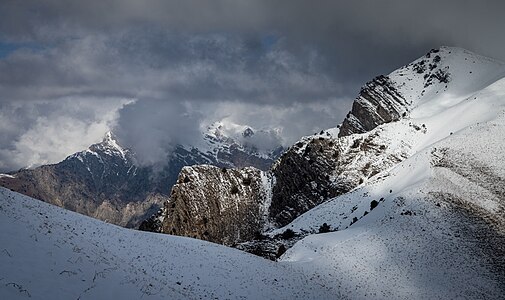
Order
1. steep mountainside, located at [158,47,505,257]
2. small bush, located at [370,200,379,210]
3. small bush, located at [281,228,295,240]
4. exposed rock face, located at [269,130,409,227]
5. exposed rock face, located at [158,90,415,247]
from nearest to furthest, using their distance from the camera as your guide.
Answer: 1. small bush, located at [370,200,379,210]
2. small bush, located at [281,228,295,240]
3. steep mountainside, located at [158,47,505,257]
4. exposed rock face, located at [269,130,409,227]
5. exposed rock face, located at [158,90,415,247]

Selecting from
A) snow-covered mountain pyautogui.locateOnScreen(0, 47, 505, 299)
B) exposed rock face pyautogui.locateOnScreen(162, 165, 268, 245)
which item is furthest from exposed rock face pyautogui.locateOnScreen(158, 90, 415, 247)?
snow-covered mountain pyautogui.locateOnScreen(0, 47, 505, 299)

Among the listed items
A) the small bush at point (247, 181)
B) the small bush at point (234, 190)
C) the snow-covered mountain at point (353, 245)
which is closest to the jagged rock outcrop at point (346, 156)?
the snow-covered mountain at point (353, 245)

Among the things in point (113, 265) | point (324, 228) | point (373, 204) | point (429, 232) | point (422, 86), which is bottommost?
point (113, 265)

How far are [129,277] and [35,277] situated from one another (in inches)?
253

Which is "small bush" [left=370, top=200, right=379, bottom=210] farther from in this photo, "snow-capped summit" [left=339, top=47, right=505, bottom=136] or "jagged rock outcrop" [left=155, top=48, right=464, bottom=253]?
"snow-capped summit" [left=339, top=47, right=505, bottom=136]

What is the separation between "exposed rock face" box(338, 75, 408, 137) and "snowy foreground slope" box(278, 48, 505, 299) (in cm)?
6722

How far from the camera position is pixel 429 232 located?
147 feet

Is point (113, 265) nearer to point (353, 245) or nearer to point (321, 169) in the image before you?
point (353, 245)

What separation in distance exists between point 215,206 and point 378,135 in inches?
2278

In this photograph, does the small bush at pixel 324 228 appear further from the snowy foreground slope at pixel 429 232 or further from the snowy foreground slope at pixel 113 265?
the snowy foreground slope at pixel 113 265

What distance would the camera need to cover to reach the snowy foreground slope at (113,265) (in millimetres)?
19281

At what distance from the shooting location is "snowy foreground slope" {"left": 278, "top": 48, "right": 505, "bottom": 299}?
1500 inches

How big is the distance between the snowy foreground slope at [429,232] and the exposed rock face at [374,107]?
221 ft

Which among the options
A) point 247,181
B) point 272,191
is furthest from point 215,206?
point 272,191
